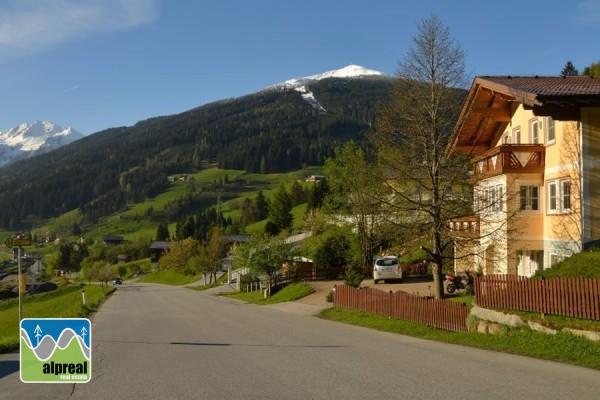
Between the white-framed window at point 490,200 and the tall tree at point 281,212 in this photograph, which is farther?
the tall tree at point 281,212

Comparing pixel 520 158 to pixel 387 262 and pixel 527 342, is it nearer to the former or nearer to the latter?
pixel 527 342

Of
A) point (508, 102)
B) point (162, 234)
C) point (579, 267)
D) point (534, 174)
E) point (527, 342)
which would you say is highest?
point (508, 102)

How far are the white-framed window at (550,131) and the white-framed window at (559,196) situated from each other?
1746mm

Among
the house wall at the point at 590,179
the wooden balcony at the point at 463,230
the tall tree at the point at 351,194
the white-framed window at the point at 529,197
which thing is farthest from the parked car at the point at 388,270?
the house wall at the point at 590,179

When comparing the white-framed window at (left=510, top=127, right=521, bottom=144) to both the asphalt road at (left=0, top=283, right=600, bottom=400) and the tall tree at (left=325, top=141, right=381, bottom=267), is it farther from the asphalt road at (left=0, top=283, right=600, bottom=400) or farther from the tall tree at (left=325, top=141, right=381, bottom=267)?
the tall tree at (left=325, top=141, right=381, bottom=267)

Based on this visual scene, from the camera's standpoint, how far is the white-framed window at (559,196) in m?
23.5

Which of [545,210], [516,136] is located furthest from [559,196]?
[516,136]

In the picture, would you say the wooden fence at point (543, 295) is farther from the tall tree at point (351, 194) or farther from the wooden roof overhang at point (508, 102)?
the tall tree at point (351, 194)

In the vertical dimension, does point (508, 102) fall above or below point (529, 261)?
above

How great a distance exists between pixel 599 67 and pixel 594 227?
43997 millimetres

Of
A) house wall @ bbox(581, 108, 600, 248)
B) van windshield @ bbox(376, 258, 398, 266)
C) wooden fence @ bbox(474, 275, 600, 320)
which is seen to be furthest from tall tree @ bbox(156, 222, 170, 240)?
wooden fence @ bbox(474, 275, 600, 320)

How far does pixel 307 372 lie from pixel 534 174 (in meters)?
17.8

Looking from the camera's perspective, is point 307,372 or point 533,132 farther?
point 533,132

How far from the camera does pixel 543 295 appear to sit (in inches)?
605
